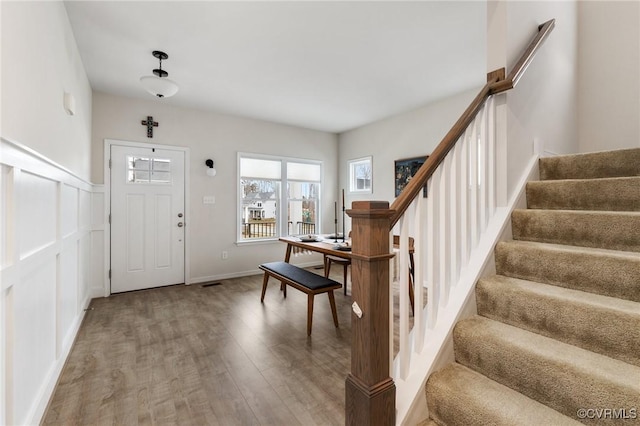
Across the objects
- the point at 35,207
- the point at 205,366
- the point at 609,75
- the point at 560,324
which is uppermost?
the point at 609,75

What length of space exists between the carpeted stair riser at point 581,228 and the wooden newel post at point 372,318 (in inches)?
40.7

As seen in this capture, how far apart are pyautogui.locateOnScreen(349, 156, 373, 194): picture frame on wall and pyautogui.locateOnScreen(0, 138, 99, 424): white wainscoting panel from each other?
4.03m

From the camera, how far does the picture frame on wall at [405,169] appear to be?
4.24 meters

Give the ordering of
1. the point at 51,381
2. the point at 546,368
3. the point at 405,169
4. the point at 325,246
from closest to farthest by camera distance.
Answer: the point at 546,368 → the point at 51,381 → the point at 325,246 → the point at 405,169

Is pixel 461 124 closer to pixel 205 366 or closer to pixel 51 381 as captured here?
pixel 205 366

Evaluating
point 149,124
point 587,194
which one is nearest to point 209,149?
point 149,124

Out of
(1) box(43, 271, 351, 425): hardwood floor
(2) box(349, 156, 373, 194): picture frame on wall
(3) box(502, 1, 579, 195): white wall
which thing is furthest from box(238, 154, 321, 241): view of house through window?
(3) box(502, 1, 579, 195): white wall

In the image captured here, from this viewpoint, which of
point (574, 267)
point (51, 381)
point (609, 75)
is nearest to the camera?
point (574, 267)

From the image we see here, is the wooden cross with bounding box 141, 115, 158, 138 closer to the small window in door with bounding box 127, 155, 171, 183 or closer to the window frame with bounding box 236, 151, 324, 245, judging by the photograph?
the small window in door with bounding box 127, 155, 171, 183

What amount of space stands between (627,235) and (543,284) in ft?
1.43

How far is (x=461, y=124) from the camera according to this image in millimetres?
1475

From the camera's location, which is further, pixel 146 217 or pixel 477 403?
pixel 146 217

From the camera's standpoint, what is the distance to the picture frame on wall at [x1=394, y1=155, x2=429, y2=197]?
424 centimetres

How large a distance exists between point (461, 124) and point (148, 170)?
4073mm
